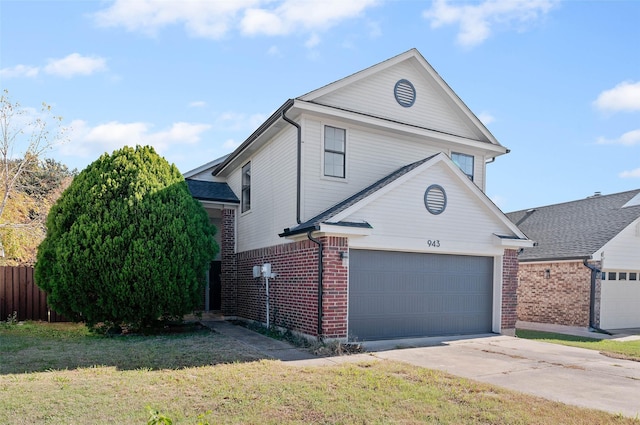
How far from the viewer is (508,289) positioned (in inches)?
508

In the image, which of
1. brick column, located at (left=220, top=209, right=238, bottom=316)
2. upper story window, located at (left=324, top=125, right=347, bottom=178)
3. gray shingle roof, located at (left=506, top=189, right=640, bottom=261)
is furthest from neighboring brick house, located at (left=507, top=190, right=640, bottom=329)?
brick column, located at (left=220, top=209, right=238, bottom=316)

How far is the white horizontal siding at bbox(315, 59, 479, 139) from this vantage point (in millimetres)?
12359

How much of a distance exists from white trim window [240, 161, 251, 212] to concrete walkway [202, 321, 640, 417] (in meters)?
4.34

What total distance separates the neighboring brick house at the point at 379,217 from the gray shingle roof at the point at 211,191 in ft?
4.36

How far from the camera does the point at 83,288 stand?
1084 centimetres

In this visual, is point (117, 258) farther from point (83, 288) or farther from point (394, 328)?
point (394, 328)

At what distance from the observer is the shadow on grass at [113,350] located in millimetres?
7668

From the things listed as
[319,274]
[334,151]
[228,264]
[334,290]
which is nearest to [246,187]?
[228,264]

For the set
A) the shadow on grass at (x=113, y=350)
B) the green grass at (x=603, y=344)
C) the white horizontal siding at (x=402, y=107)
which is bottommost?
the green grass at (x=603, y=344)

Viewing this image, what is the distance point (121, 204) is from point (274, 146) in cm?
424

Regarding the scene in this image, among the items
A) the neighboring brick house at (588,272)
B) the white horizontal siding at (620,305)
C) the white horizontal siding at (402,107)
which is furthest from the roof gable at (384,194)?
the white horizontal siding at (620,305)

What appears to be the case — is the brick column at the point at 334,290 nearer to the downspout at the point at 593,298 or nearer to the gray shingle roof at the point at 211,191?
the gray shingle roof at the point at 211,191

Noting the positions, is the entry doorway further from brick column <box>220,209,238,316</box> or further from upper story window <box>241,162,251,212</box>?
upper story window <box>241,162,251,212</box>

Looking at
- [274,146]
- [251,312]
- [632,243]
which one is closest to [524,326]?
[632,243]
